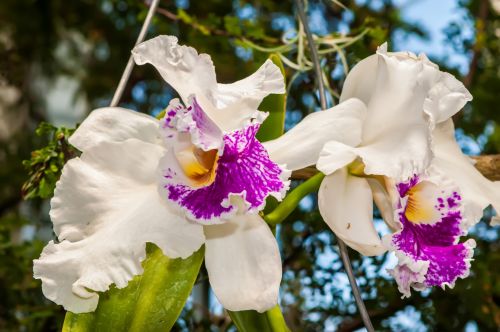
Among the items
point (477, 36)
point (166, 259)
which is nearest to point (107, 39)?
point (477, 36)

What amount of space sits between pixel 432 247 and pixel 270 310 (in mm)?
162

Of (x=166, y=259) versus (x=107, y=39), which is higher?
(x=166, y=259)

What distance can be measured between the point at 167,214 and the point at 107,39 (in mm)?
1800

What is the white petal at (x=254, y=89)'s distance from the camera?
0.59 metres

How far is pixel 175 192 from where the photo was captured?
58cm

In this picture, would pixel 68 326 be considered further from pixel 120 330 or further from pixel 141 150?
pixel 141 150

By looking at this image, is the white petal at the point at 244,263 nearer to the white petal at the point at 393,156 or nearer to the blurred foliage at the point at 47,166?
the white petal at the point at 393,156

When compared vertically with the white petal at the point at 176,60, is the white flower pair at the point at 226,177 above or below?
below

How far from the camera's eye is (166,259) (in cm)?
68

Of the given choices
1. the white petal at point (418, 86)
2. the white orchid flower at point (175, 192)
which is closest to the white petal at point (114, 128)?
the white orchid flower at point (175, 192)

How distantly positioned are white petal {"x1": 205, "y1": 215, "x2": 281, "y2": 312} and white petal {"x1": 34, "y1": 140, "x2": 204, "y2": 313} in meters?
0.03

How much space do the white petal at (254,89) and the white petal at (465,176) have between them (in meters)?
0.18

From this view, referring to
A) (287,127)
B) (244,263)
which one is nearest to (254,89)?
(244,263)

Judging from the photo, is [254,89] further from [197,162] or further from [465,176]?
[465,176]
